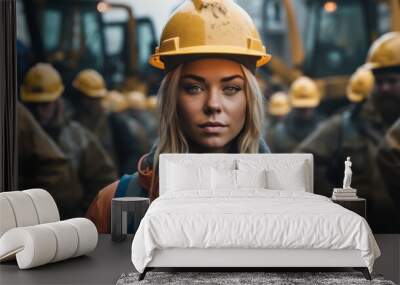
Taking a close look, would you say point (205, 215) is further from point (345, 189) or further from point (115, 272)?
point (345, 189)

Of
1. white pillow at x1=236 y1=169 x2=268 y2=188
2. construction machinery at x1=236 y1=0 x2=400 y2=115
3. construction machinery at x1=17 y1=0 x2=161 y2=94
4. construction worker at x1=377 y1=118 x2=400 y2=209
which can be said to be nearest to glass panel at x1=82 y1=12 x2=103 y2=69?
construction machinery at x1=17 y1=0 x2=161 y2=94

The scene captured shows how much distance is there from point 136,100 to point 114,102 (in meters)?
0.25

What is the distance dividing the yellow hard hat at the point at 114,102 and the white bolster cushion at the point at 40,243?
1.99 metres

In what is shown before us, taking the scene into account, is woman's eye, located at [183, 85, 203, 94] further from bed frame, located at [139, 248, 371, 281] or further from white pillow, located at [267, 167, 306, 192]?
bed frame, located at [139, 248, 371, 281]

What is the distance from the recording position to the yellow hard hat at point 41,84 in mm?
7375

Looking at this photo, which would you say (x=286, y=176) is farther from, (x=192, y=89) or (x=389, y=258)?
(x=192, y=89)

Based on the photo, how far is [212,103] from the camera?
710 cm

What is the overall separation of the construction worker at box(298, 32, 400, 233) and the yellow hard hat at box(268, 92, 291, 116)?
15.7 inches

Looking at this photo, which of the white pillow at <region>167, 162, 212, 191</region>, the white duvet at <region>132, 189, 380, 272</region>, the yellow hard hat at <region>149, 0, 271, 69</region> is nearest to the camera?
the white duvet at <region>132, 189, 380, 272</region>

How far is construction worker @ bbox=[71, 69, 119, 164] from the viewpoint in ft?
24.1

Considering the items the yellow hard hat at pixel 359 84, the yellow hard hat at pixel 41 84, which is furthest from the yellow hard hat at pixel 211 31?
the yellow hard hat at pixel 41 84

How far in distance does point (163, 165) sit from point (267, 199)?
5.79 feet

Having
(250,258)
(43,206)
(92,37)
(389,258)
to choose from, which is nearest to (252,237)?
(250,258)

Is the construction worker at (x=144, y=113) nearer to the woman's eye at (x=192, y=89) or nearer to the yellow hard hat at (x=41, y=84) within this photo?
the woman's eye at (x=192, y=89)
